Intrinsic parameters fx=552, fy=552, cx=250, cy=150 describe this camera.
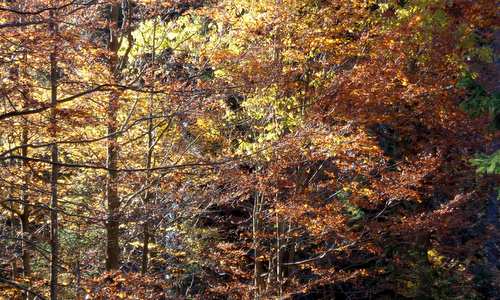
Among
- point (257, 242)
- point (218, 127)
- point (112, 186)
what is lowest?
point (257, 242)

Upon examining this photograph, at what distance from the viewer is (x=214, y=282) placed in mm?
11023

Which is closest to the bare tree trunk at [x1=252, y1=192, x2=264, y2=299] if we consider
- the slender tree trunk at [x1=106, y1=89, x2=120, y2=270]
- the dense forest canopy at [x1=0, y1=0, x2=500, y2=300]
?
the dense forest canopy at [x1=0, y1=0, x2=500, y2=300]

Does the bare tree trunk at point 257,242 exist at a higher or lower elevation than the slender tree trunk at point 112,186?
lower

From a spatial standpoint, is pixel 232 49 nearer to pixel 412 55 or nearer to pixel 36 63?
pixel 36 63

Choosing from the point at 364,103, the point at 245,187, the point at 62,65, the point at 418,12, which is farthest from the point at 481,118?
the point at 62,65

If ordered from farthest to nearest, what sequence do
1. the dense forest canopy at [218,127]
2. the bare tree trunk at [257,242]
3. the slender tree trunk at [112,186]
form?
the bare tree trunk at [257,242] < the slender tree trunk at [112,186] < the dense forest canopy at [218,127]

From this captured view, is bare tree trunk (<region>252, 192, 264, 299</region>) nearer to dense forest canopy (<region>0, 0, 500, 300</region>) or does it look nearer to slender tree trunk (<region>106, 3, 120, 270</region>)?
dense forest canopy (<region>0, 0, 500, 300</region>)

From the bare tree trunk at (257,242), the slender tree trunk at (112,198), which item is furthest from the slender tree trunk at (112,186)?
the bare tree trunk at (257,242)

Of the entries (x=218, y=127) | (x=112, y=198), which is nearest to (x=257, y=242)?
Result: (x=218, y=127)

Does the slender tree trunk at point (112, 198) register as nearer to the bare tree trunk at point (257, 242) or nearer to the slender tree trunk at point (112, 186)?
the slender tree trunk at point (112, 186)

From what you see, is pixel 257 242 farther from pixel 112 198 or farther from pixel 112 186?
pixel 112 186

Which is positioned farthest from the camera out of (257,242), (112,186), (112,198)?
(257,242)

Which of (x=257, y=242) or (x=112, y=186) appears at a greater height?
(x=112, y=186)

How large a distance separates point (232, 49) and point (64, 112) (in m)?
3.14
